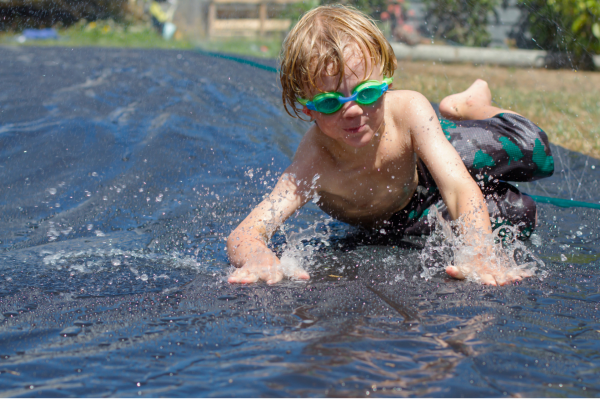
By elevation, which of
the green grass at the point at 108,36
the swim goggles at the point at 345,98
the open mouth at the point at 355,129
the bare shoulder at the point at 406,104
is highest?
the swim goggles at the point at 345,98

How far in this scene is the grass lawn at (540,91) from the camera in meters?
5.17

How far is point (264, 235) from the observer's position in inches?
97.7

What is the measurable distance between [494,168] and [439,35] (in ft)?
29.4

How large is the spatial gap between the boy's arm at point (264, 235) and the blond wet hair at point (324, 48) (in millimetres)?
369

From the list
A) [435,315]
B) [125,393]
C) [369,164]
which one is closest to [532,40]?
[369,164]

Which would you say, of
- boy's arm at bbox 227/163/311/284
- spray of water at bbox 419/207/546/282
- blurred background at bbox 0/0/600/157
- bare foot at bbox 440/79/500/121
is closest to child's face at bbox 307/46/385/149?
boy's arm at bbox 227/163/311/284

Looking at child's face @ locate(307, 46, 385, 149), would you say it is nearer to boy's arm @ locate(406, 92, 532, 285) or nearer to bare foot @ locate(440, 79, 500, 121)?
boy's arm @ locate(406, 92, 532, 285)

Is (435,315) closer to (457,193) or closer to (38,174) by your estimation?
(457,193)

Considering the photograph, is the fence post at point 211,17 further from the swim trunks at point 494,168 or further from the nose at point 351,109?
the nose at point 351,109

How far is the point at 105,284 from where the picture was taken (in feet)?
7.35

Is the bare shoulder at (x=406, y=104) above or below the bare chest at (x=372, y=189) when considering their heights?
above

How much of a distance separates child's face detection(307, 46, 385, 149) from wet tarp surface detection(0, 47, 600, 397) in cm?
52

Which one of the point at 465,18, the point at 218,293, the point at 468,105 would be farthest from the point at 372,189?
the point at 465,18

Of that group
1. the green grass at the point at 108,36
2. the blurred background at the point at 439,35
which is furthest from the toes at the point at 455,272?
the green grass at the point at 108,36
